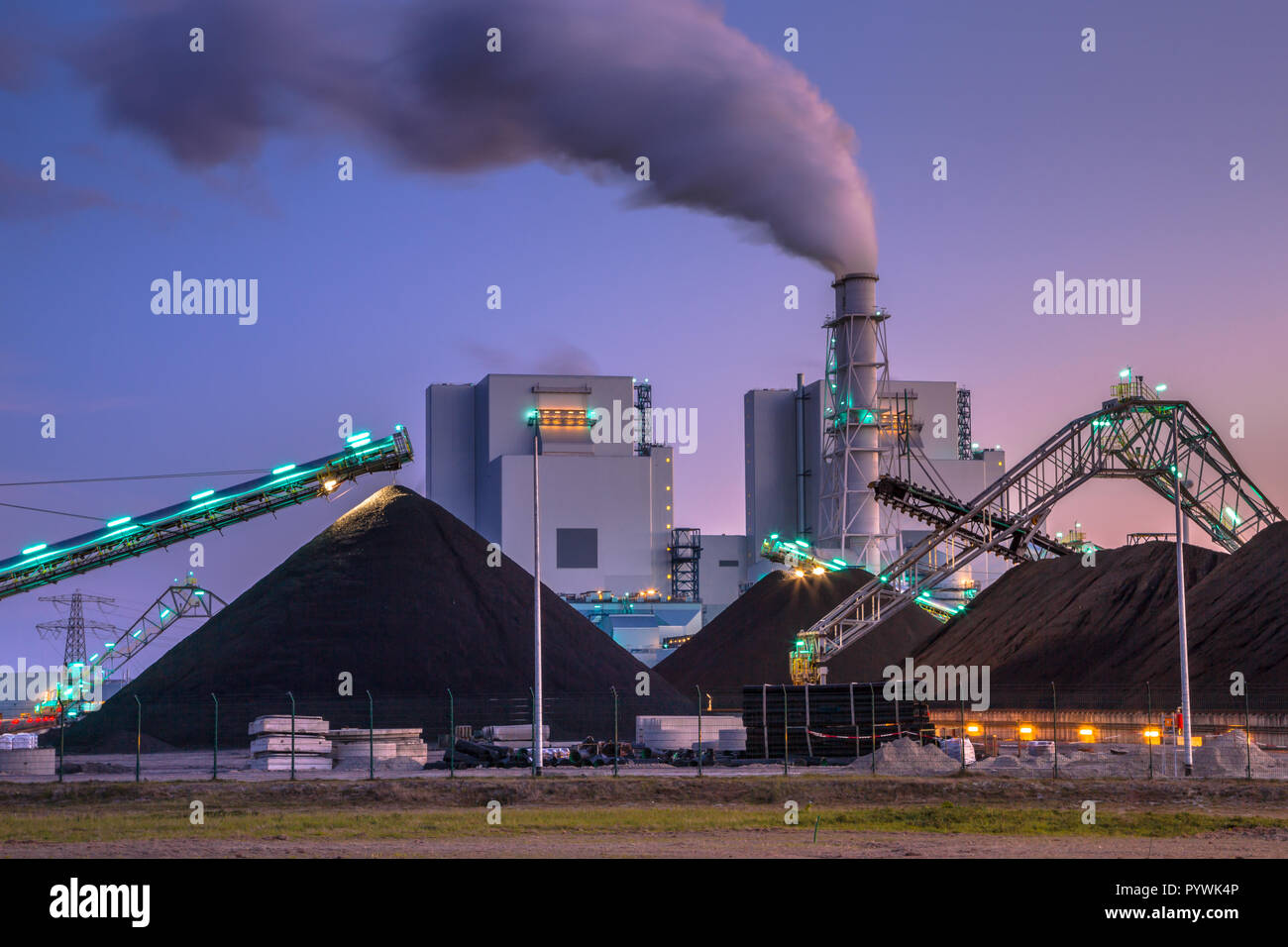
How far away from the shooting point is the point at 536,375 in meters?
106

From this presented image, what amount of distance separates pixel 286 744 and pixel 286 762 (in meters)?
0.50

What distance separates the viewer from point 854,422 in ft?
274

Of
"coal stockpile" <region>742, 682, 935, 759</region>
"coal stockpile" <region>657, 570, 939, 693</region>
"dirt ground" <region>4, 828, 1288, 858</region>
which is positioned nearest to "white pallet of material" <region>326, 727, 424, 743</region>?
"coal stockpile" <region>742, 682, 935, 759</region>

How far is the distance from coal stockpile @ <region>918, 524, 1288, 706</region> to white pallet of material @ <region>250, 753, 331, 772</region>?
80.9 feet

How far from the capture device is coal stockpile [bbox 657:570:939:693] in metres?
72.9

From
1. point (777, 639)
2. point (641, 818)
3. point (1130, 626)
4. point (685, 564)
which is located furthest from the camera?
point (685, 564)

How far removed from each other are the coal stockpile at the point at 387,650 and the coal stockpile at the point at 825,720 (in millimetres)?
6502

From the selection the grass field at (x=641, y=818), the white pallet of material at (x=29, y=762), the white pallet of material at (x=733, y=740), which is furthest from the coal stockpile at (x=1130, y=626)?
the white pallet of material at (x=29, y=762)

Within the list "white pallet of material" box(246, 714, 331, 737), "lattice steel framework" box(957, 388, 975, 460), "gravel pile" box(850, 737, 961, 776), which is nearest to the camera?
"gravel pile" box(850, 737, 961, 776)

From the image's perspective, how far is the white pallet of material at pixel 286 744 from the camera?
3628 centimetres

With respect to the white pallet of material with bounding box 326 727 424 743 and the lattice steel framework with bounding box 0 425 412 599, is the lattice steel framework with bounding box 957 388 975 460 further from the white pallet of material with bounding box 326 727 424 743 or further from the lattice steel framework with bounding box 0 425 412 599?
the white pallet of material with bounding box 326 727 424 743

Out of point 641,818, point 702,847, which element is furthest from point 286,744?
point 702,847

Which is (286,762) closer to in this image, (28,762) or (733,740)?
(28,762)
